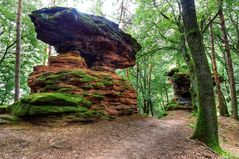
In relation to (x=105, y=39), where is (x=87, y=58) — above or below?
below

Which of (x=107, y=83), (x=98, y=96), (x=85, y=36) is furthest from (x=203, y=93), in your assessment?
(x=85, y=36)

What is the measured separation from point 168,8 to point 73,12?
8.51 m

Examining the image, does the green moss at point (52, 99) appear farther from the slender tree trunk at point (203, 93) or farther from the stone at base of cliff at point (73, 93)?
the slender tree trunk at point (203, 93)

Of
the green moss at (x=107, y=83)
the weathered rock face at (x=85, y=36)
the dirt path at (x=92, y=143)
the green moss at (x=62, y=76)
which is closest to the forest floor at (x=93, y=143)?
the dirt path at (x=92, y=143)

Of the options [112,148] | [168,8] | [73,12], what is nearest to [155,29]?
[168,8]

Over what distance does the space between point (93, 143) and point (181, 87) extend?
2044cm

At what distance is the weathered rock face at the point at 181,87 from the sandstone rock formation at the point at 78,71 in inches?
459

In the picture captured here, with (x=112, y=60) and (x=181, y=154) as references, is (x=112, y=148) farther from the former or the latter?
(x=112, y=60)

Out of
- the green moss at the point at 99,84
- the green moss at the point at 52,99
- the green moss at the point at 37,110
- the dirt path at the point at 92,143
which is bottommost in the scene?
the dirt path at the point at 92,143

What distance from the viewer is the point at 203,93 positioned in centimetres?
943

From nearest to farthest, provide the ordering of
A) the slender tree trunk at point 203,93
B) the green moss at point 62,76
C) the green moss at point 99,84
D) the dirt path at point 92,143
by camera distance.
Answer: the dirt path at point 92,143 → the slender tree trunk at point 203,93 → the green moss at point 62,76 → the green moss at point 99,84

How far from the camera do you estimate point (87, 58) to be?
15.0m

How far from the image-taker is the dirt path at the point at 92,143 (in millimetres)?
6383

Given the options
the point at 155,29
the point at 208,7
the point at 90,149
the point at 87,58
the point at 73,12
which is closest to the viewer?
the point at 90,149
